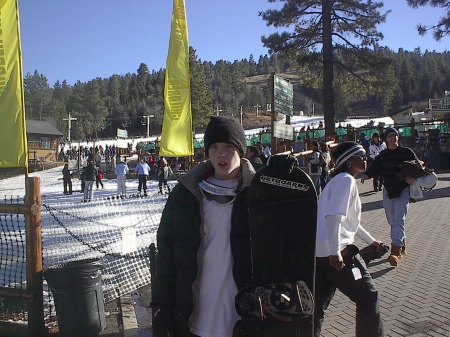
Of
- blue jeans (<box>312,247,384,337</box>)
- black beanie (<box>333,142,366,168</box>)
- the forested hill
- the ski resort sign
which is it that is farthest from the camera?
the forested hill

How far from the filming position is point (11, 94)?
5.93 metres

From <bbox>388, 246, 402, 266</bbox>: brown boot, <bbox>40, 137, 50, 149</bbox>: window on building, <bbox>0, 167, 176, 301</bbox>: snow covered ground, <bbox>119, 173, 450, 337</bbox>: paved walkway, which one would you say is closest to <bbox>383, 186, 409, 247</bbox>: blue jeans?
<bbox>388, 246, 402, 266</bbox>: brown boot

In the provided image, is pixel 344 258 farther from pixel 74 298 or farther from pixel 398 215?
pixel 398 215

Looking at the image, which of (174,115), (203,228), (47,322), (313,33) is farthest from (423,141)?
(203,228)

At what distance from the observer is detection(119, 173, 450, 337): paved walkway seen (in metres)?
4.24

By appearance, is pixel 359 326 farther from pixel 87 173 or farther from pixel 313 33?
pixel 313 33

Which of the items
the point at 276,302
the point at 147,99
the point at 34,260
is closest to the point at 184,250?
the point at 276,302

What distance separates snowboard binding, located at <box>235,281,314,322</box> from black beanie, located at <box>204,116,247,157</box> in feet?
2.39

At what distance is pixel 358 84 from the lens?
2327 cm

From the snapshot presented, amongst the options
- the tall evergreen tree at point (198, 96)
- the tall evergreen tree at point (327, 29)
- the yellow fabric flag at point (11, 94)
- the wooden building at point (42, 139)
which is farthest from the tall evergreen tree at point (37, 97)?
the yellow fabric flag at point (11, 94)

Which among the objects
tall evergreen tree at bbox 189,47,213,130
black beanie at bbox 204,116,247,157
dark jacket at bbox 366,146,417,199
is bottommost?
dark jacket at bbox 366,146,417,199

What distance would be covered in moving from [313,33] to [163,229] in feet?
70.4

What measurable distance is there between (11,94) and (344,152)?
4.36 metres

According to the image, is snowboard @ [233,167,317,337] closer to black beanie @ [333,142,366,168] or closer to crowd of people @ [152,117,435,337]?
crowd of people @ [152,117,435,337]
